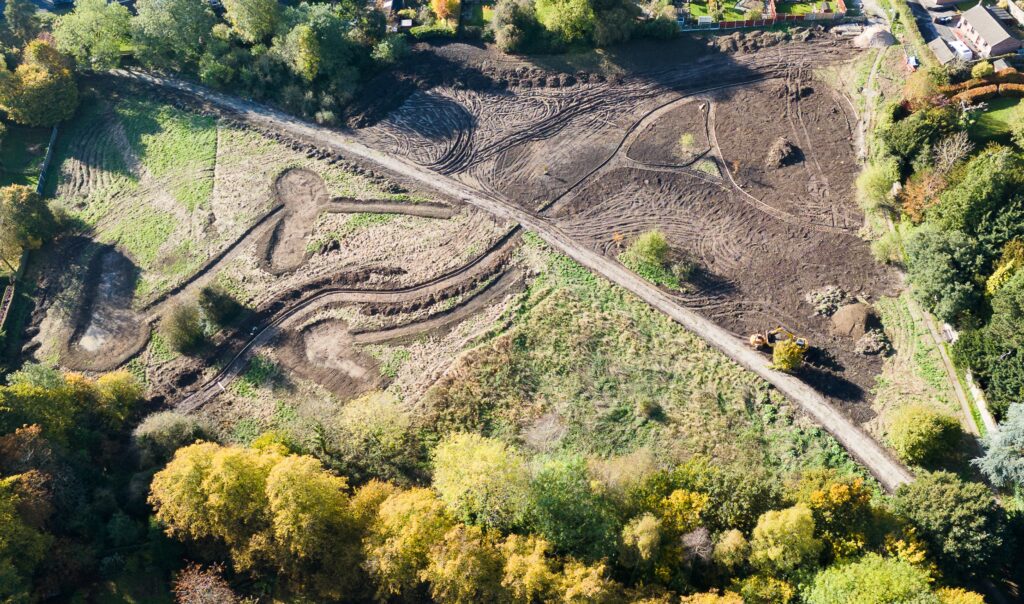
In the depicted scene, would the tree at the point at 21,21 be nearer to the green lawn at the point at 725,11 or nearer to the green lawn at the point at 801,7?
the green lawn at the point at 725,11

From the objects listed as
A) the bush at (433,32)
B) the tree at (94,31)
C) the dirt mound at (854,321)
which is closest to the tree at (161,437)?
the tree at (94,31)

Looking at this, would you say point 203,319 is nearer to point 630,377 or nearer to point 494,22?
point 630,377

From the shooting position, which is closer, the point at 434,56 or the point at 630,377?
the point at 630,377

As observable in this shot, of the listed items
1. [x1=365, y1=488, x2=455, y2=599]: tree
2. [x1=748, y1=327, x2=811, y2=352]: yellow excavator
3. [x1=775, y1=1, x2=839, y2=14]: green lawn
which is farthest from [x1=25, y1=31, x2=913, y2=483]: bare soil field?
[x1=365, y1=488, x2=455, y2=599]: tree

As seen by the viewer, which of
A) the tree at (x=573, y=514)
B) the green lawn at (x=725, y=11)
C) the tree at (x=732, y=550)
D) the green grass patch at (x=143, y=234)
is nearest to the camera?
the tree at (x=732, y=550)

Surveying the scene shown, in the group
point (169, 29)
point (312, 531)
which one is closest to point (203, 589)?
point (312, 531)

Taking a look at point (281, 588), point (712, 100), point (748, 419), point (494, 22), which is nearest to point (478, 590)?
point (281, 588)
